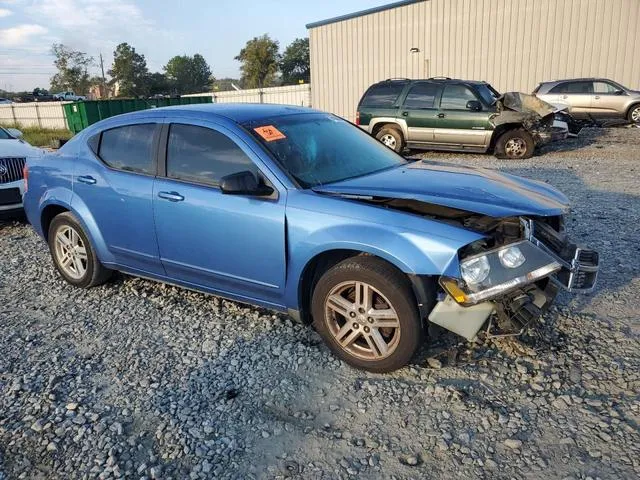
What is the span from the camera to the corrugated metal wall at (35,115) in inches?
1116

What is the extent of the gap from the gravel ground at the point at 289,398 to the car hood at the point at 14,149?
152 inches

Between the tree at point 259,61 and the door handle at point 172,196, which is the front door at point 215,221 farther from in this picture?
the tree at point 259,61

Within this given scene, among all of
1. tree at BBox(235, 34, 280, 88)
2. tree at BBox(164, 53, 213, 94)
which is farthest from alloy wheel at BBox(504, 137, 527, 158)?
tree at BBox(164, 53, 213, 94)

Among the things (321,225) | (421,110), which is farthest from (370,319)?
(421,110)

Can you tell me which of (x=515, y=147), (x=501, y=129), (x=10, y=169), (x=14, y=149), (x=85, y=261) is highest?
(x=14, y=149)

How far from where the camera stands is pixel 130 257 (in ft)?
14.3

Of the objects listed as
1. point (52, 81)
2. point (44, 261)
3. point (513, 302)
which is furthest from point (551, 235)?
point (52, 81)

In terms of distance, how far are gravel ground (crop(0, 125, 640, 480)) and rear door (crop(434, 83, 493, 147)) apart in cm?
806

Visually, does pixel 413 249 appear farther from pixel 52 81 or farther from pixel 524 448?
pixel 52 81

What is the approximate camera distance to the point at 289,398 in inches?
122

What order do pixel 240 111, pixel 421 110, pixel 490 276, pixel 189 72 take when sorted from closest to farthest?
1. pixel 490 276
2. pixel 240 111
3. pixel 421 110
4. pixel 189 72

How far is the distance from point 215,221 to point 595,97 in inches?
656

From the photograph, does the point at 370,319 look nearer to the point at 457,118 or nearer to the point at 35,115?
the point at 457,118

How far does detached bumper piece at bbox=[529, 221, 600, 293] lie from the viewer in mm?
3178
